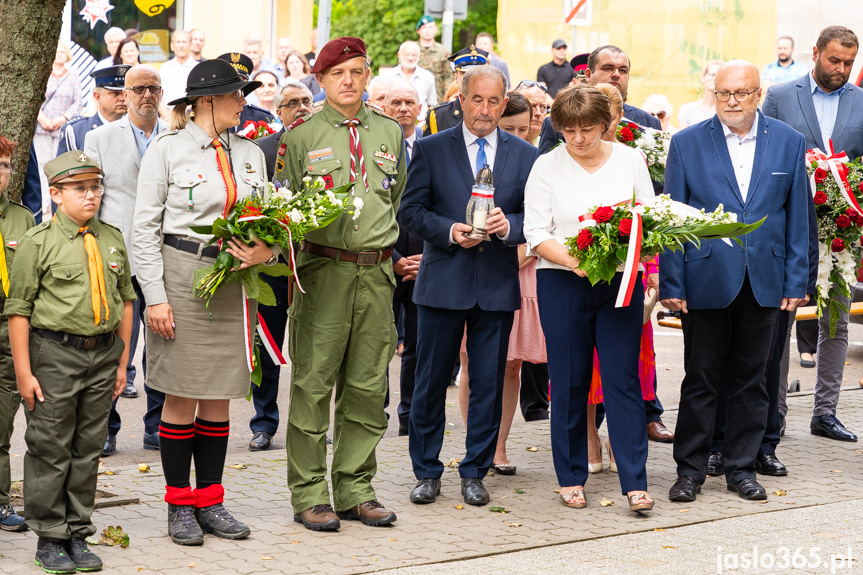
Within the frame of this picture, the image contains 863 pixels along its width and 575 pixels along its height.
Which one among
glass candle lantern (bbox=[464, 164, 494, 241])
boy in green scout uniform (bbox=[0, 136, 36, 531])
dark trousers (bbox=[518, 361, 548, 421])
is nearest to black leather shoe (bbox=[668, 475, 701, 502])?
glass candle lantern (bbox=[464, 164, 494, 241])

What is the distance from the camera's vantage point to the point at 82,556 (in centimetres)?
541

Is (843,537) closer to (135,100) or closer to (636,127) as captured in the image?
(636,127)

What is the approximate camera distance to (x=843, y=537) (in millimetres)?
6070

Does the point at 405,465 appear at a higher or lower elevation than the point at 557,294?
lower

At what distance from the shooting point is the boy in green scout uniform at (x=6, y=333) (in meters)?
5.68

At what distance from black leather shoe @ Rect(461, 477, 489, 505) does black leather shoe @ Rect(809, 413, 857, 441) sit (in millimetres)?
2985

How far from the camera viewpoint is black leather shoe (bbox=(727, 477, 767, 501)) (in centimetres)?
682

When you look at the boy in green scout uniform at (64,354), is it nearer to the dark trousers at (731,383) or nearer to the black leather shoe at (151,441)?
the black leather shoe at (151,441)

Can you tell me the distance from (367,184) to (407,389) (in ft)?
8.76

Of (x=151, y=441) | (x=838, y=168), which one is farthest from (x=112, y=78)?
(x=838, y=168)

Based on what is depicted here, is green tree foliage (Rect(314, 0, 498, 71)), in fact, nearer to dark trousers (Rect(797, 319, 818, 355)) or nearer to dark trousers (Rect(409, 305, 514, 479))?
dark trousers (Rect(797, 319, 818, 355))

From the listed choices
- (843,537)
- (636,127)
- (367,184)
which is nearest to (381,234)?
(367,184)

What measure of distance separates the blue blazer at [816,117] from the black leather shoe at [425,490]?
360 cm

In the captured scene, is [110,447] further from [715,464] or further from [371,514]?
[715,464]
